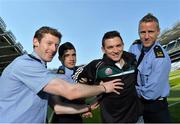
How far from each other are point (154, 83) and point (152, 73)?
0.46 ft

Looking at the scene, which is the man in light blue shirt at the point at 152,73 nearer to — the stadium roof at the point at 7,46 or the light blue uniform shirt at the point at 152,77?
the light blue uniform shirt at the point at 152,77

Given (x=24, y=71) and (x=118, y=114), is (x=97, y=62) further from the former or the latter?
(x=24, y=71)

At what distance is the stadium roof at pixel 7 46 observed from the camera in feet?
176

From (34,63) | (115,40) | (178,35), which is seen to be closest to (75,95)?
(34,63)

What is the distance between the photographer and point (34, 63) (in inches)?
152

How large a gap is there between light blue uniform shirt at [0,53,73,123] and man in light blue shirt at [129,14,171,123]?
1727 millimetres

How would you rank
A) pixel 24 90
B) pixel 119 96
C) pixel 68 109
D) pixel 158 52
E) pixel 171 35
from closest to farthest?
pixel 24 90 < pixel 68 109 < pixel 119 96 < pixel 158 52 < pixel 171 35

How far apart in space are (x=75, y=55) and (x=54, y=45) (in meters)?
2.86

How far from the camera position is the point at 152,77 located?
5207 millimetres

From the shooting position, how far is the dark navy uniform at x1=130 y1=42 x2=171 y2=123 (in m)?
5.21

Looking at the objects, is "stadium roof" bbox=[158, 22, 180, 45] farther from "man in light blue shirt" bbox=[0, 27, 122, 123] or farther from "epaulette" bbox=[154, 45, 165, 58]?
"man in light blue shirt" bbox=[0, 27, 122, 123]

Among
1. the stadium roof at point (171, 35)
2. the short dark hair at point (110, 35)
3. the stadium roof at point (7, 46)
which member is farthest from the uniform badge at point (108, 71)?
the stadium roof at point (171, 35)

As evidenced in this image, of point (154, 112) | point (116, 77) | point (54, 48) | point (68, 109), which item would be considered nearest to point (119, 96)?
point (116, 77)

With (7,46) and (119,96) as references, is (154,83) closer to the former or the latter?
(119,96)
